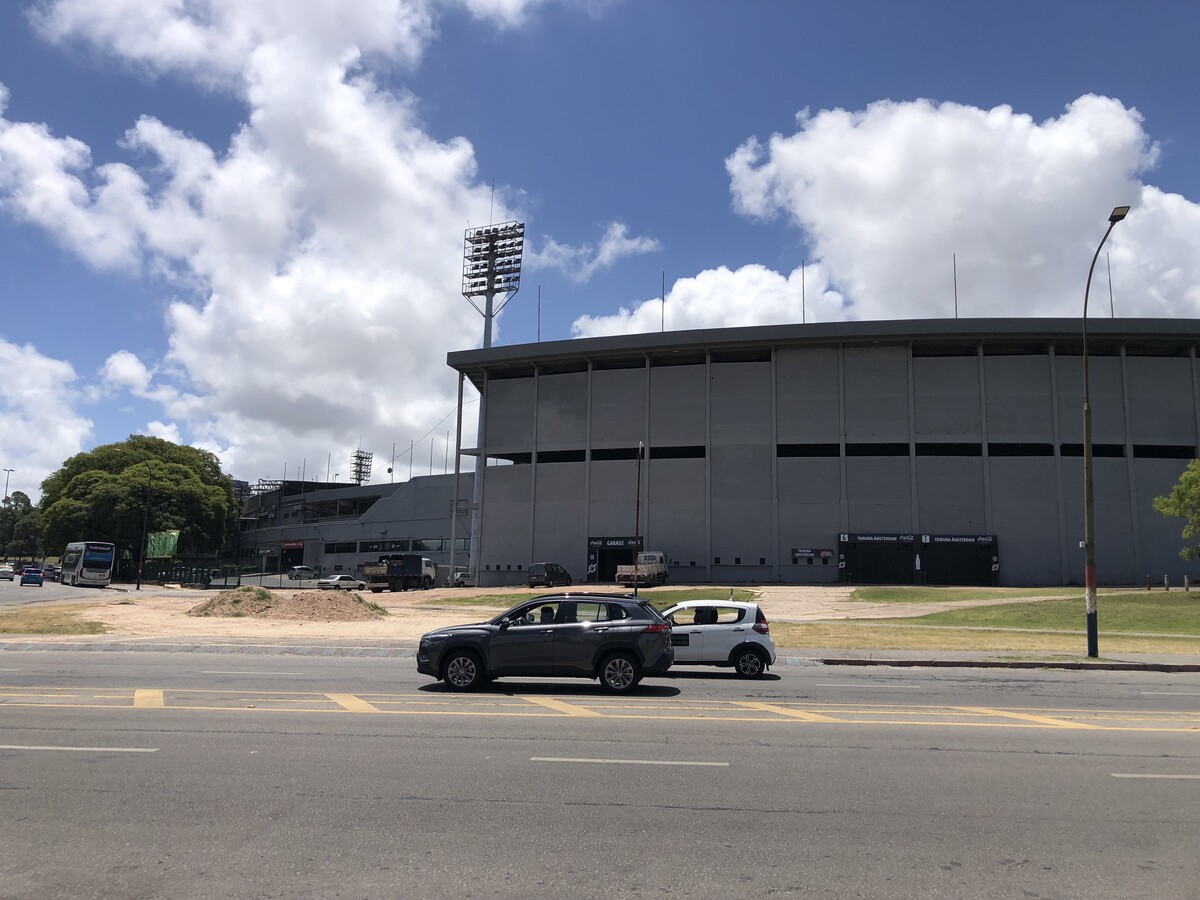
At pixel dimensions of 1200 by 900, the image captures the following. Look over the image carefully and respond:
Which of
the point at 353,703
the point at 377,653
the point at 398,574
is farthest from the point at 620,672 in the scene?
the point at 398,574

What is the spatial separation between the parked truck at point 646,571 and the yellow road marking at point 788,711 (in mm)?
43793

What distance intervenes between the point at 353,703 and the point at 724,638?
7851mm

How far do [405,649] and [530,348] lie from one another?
50.6 m

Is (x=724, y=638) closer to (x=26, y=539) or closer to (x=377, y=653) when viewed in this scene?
(x=377, y=653)

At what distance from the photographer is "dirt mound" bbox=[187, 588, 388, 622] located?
35656 mm

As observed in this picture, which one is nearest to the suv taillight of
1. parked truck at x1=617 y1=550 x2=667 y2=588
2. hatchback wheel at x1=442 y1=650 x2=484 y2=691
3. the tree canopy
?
hatchback wheel at x1=442 y1=650 x2=484 y2=691

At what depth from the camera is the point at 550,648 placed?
14312 mm

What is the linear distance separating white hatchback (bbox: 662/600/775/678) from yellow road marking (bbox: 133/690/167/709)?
923 cm

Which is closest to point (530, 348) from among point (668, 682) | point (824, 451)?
point (824, 451)

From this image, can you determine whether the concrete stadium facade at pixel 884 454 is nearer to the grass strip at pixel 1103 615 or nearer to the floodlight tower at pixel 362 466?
the grass strip at pixel 1103 615

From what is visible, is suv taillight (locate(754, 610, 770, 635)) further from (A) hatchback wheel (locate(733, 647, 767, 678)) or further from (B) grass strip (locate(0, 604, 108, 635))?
(B) grass strip (locate(0, 604, 108, 635))

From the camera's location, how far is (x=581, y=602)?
14.7 metres

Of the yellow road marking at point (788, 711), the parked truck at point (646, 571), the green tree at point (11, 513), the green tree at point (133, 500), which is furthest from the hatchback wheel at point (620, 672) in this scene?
the green tree at point (11, 513)

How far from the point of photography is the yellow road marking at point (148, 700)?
12312 mm
